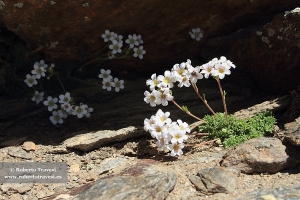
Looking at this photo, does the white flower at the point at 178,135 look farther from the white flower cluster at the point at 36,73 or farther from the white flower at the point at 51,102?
the white flower cluster at the point at 36,73

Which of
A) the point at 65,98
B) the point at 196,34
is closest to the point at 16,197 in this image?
the point at 65,98

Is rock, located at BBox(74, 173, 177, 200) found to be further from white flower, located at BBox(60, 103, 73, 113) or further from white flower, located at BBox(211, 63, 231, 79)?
white flower, located at BBox(60, 103, 73, 113)

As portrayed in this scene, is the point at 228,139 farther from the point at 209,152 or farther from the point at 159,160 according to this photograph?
the point at 159,160

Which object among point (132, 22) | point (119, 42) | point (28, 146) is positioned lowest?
A: point (28, 146)

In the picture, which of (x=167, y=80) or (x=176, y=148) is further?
(x=167, y=80)

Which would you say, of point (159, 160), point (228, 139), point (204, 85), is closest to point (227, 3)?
point (204, 85)

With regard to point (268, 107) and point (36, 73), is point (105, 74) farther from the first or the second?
point (268, 107)

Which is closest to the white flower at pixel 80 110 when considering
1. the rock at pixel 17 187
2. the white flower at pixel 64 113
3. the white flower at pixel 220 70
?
the white flower at pixel 64 113

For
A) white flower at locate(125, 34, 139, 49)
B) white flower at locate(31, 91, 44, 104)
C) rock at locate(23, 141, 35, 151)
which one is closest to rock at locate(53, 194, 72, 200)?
rock at locate(23, 141, 35, 151)
